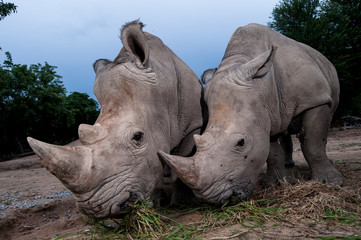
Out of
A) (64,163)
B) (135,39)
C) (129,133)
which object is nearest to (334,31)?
(135,39)

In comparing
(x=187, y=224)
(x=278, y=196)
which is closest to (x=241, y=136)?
(x=278, y=196)

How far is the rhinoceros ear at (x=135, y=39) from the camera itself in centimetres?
352

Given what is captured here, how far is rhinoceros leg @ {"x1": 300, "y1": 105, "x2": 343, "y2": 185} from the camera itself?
4309 mm

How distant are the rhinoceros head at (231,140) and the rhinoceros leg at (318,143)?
2.96ft

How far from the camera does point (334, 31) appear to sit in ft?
59.3

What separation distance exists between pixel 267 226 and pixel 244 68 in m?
1.78

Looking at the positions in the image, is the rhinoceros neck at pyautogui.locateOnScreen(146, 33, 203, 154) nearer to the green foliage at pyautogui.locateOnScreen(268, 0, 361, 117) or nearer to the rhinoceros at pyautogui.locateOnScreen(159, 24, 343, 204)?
the rhinoceros at pyautogui.locateOnScreen(159, 24, 343, 204)

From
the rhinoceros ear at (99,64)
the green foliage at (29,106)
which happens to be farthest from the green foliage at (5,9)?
the rhinoceros ear at (99,64)

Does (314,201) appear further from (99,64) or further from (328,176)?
(99,64)

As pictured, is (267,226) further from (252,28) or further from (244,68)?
(252,28)

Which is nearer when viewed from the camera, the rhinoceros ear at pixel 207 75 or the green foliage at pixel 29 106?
the rhinoceros ear at pixel 207 75

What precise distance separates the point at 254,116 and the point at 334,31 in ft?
56.0

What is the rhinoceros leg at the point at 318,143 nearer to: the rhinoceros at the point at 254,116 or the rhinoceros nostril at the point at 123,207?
the rhinoceros at the point at 254,116

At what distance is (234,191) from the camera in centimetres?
323
